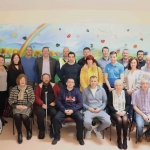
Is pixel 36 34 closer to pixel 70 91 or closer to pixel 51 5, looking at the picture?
pixel 51 5

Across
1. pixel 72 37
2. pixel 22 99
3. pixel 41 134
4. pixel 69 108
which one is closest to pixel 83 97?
pixel 69 108

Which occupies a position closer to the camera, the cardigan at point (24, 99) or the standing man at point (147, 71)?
the cardigan at point (24, 99)

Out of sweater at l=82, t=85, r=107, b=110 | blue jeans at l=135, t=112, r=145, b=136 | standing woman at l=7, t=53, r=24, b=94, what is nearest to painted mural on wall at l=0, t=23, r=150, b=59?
standing woman at l=7, t=53, r=24, b=94

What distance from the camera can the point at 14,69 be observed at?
3861 millimetres

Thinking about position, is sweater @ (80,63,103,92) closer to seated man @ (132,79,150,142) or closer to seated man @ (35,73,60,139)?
seated man @ (35,73,60,139)

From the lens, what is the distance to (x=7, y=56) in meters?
4.61

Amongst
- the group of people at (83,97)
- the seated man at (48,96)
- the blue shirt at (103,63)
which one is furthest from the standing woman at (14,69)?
the blue shirt at (103,63)

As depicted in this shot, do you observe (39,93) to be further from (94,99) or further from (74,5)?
(74,5)

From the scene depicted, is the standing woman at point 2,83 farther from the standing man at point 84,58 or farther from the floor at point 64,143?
the standing man at point 84,58

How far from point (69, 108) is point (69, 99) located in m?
0.16

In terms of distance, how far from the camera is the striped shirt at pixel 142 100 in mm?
3281

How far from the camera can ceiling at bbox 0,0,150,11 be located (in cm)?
393

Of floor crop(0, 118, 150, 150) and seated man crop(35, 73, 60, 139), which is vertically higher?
seated man crop(35, 73, 60, 139)

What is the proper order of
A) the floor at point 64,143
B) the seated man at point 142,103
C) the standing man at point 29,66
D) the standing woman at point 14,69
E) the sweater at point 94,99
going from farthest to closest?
1. the standing man at point 29,66
2. the standing woman at point 14,69
3. the sweater at point 94,99
4. the seated man at point 142,103
5. the floor at point 64,143
